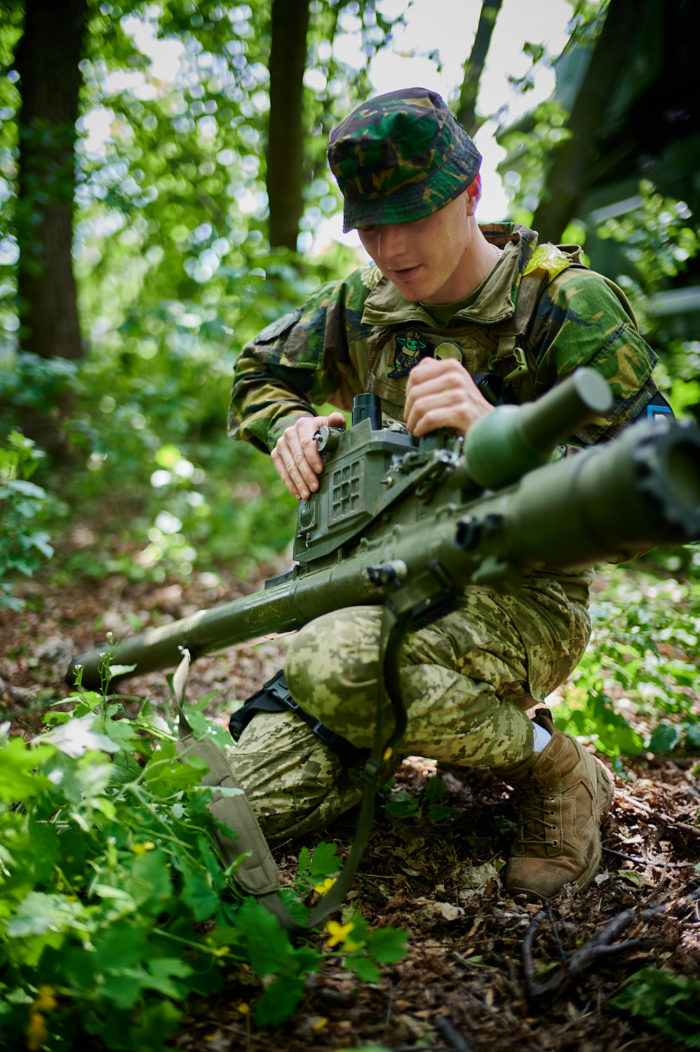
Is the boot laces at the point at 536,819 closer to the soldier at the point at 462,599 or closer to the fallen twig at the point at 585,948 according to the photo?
the soldier at the point at 462,599

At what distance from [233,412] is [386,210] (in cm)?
134

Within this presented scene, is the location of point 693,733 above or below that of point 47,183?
below

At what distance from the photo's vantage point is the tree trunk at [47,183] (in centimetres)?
594

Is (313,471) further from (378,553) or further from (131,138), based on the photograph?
(131,138)

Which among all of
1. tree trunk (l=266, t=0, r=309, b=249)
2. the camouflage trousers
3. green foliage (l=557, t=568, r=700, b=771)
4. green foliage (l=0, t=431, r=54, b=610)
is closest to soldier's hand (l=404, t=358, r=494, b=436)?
the camouflage trousers

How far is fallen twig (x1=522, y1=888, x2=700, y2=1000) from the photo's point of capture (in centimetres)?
178

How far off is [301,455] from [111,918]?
1.57 m

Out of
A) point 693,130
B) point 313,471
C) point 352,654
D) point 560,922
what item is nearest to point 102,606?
point 313,471

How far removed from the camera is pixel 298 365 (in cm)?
314

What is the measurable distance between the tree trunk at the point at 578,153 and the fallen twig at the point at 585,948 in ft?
14.6

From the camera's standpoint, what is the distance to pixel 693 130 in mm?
7434

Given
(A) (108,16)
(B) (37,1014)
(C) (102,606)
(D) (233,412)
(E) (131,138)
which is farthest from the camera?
(E) (131,138)

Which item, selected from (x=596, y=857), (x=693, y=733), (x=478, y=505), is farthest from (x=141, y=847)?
(x=693, y=733)

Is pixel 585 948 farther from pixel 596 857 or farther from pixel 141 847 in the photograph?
pixel 141 847
